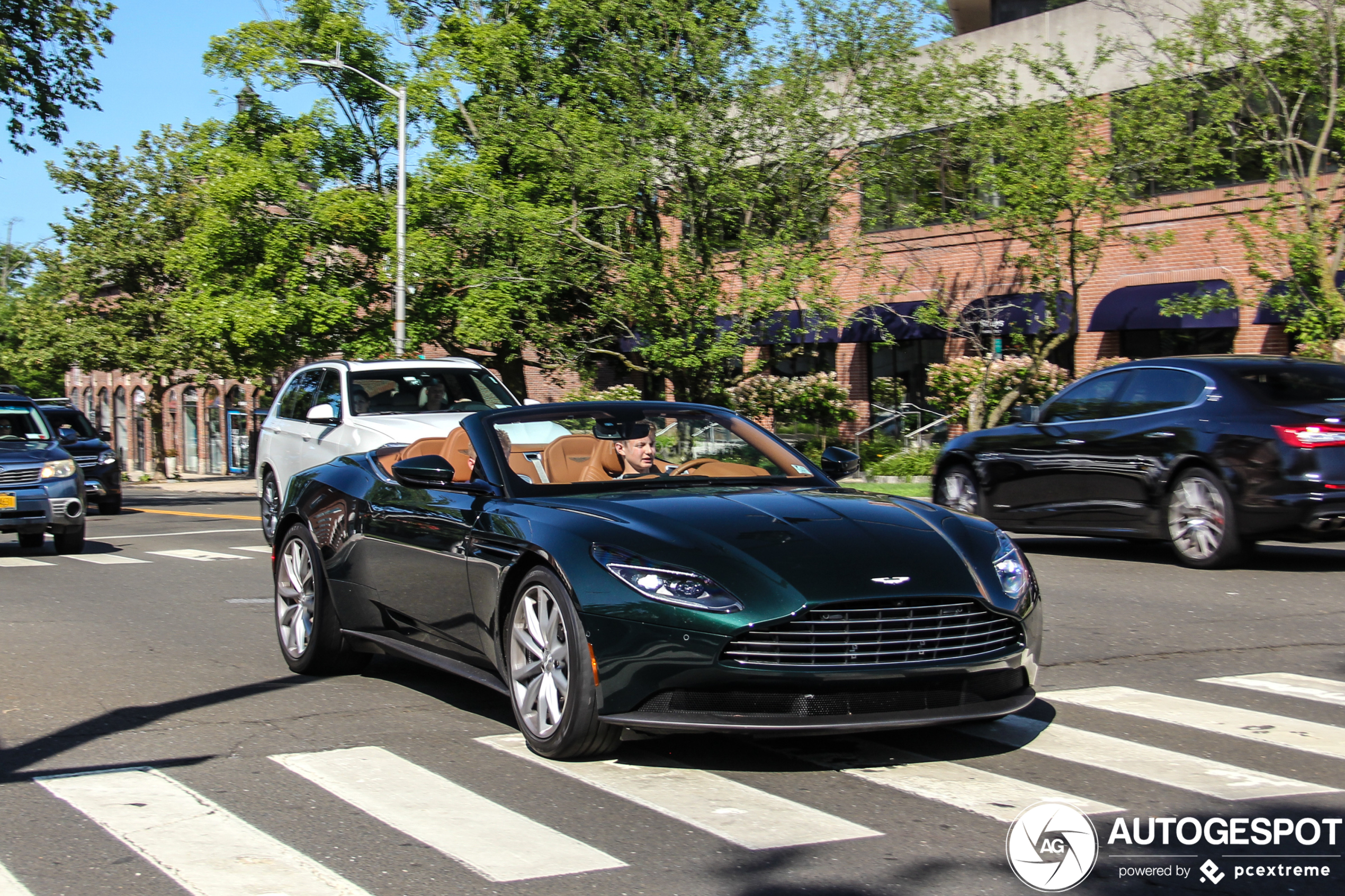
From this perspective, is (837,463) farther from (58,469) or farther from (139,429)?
(139,429)

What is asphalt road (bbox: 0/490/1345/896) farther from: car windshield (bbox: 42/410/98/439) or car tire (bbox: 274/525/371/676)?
car windshield (bbox: 42/410/98/439)

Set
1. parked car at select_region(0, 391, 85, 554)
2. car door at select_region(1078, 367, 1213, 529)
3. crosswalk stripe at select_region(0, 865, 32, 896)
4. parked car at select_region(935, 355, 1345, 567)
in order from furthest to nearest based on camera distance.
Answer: parked car at select_region(0, 391, 85, 554)
car door at select_region(1078, 367, 1213, 529)
parked car at select_region(935, 355, 1345, 567)
crosswalk stripe at select_region(0, 865, 32, 896)

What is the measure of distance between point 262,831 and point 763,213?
2296 cm

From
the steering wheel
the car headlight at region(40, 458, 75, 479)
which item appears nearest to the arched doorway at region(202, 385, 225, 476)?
the car headlight at region(40, 458, 75, 479)

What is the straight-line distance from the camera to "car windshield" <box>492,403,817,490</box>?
6.39 meters

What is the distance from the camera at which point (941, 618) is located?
5105 mm

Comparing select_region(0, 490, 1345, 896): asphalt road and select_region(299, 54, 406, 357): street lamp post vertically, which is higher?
select_region(299, 54, 406, 357): street lamp post

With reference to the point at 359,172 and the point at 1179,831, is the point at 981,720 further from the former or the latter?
the point at 359,172

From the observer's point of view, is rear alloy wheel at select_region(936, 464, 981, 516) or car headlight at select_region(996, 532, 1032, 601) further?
rear alloy wheel at select_region(936, 464, 981, 516)

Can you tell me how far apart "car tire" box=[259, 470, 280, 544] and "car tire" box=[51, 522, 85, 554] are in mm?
1930

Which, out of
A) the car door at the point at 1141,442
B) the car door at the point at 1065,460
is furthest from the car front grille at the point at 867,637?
the car door at the point at 1065,460

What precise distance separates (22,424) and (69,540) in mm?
1868

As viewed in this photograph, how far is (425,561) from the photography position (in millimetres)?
6426

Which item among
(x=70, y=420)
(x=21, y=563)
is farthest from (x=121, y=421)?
(x=21, y=563)
